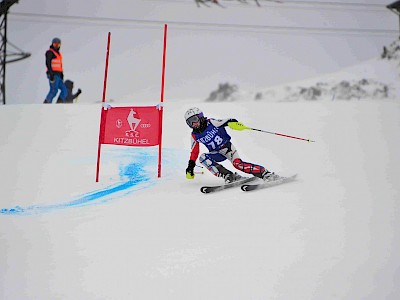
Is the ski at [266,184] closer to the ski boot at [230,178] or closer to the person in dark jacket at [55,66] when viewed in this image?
the ski boot at [230,178]

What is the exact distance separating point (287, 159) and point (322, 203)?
1684mm

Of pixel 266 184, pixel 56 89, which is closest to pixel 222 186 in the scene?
pixel 266 184

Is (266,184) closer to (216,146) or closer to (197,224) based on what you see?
(216,146)

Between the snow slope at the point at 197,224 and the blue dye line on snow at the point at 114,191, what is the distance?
0.02 metres

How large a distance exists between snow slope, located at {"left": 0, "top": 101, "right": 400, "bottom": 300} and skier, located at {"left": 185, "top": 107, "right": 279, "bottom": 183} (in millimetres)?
259

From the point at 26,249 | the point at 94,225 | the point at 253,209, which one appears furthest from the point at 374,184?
the point at 26,249

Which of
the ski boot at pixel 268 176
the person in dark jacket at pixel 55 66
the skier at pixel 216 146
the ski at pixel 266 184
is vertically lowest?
the ski at pixel 266 184

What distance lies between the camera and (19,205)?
3.54m

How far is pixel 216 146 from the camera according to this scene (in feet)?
13.3

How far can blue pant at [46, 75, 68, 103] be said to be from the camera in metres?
7.92

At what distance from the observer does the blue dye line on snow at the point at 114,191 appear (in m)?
3.41

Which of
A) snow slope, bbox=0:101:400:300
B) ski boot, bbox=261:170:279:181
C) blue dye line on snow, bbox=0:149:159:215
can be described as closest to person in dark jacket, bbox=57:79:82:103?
snow slope, bbox=0:101:400:300

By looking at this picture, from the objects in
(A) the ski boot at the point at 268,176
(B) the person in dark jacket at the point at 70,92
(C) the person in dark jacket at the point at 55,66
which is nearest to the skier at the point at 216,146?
(A) the ski boot at the point at 268,176

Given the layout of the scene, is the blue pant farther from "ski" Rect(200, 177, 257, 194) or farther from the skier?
"ski" Rect(200, 177, 257, 194)
